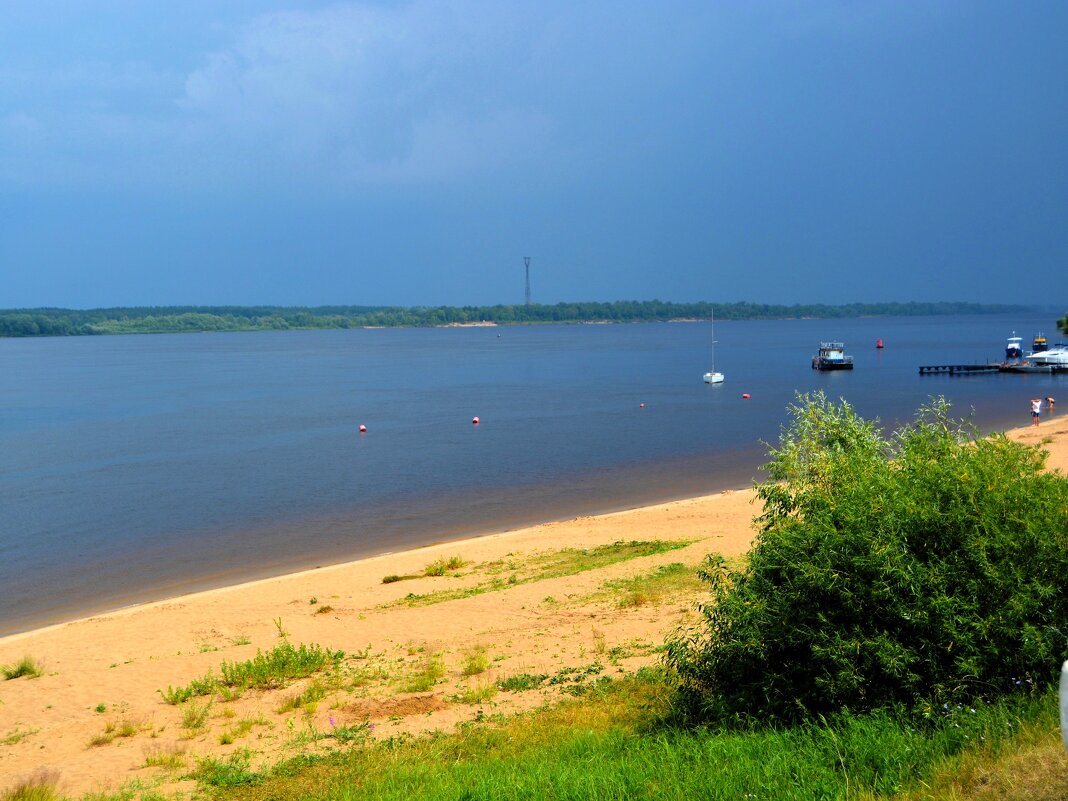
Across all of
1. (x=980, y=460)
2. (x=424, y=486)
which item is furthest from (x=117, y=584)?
(x=980, y=460)

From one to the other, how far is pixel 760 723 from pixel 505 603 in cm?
998

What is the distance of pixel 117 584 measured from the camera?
25.1 meters

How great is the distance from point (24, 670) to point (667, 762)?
12515mm

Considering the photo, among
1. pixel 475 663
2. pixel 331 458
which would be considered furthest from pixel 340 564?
pixel 331 458

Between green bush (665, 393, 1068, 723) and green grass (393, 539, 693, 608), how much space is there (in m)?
10.8

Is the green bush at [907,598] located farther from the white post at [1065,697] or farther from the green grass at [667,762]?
the white post at [1065,697]

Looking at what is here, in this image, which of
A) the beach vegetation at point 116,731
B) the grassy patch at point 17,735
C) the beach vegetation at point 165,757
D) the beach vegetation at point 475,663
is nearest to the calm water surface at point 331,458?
the beach vegetation at point 475,663

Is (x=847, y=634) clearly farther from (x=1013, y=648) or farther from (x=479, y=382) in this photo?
(x=479, y=382)

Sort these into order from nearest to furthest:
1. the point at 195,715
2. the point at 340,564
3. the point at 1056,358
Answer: the point at 195,715 < the point at 340,564 < the point at 1056,358

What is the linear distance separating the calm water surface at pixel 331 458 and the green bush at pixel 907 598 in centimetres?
757

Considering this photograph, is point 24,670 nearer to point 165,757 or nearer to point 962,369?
point 165,757

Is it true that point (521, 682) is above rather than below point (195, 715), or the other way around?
above

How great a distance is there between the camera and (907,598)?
8.05 m

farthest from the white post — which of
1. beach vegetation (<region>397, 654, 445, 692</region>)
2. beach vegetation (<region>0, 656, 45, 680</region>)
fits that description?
beach vegetation (<region>0, 656, 45, 680</region>)
